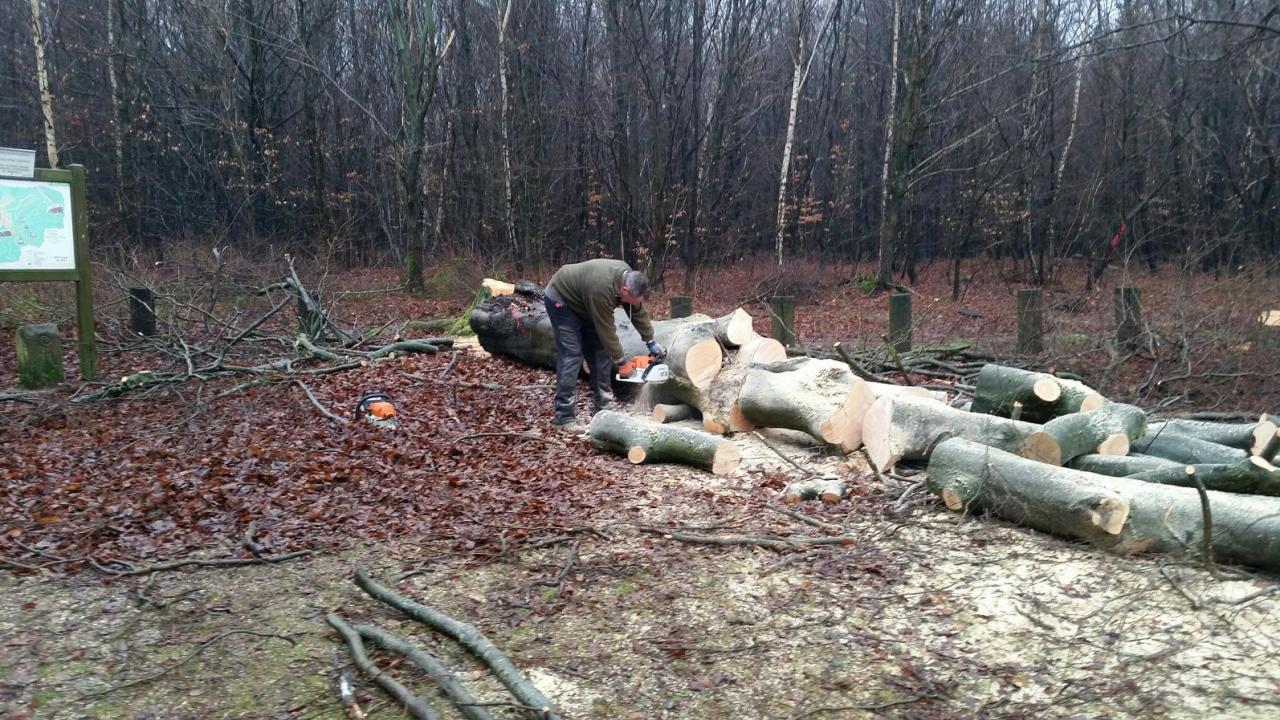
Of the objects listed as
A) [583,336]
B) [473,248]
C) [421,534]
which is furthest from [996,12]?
[421,534]

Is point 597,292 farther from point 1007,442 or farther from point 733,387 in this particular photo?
point 1007,442

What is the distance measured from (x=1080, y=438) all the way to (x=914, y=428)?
3.41ft

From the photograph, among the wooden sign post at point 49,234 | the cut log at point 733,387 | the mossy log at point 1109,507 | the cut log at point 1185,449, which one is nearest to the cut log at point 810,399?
the cut log at point 733,387

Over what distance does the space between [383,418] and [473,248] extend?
41.9 ft

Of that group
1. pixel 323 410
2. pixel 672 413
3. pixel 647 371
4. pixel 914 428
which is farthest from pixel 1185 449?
pixel 323 410

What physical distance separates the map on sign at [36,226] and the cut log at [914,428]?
8059mm

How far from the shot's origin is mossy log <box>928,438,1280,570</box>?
414 centimetres

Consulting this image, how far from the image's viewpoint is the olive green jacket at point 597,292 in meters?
7.36

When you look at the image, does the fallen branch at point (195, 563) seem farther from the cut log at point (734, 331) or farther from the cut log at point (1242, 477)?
the cut log at point (1242, 477)

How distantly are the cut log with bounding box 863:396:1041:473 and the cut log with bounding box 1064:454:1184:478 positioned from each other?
452mm

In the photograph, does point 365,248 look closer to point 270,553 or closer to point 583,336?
point 583,336

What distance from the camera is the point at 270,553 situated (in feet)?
15.6

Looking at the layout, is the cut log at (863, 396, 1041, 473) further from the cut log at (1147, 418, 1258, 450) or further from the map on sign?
the map on sign

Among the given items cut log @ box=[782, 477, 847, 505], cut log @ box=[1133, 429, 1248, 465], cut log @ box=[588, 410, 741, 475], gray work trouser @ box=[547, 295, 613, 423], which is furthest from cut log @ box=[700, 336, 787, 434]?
cut log @ box=[1133, 429, 1248, 465]
